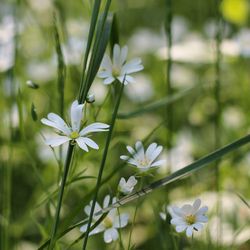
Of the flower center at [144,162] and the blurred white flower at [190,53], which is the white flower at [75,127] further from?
the blurred white flower at [190,53]

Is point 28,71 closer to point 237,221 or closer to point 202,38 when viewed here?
point 202,38

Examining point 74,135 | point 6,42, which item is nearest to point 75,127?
point 74,135

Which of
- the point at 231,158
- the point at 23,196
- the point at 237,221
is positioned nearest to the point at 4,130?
the point at 23,196

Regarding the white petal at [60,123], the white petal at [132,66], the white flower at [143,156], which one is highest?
the white petal at [132,66]

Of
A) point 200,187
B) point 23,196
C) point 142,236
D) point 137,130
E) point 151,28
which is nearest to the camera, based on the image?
point 200,187

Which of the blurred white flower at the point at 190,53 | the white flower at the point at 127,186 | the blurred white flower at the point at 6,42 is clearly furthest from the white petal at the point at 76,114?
the blurred white flower at the point at 190,53
